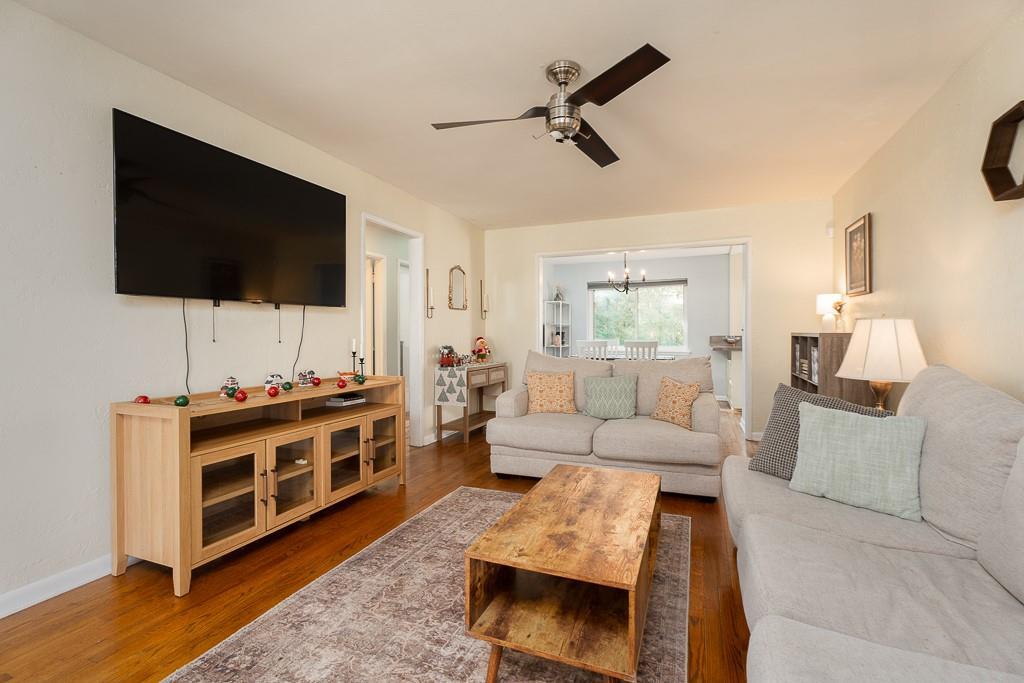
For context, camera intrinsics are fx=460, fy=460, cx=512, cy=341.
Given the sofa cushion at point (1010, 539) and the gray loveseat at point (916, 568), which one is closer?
the gray loveseat at point (916, 568)

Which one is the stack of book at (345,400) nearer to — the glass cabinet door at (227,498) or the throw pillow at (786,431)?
the glass cabinet door at (227,498)

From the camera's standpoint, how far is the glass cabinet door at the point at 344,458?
9.30 ft

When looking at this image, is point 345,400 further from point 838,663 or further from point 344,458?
point 838,663

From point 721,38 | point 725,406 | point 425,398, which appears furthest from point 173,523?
point 725,406

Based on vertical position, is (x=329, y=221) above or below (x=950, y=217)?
above

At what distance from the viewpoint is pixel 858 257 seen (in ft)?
12.2

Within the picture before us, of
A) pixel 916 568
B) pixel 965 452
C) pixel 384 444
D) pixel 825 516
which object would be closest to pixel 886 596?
pixel 916 568

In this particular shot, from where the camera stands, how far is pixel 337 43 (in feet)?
6.93

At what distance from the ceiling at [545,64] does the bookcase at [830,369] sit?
139 cm

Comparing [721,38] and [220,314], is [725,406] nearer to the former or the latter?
[721,38]

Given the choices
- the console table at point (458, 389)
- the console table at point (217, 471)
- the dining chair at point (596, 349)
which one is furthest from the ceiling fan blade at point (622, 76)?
the dining chair at point (596, 349)

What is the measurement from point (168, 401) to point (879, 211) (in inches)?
185

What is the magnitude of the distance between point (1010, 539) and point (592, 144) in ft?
7.24

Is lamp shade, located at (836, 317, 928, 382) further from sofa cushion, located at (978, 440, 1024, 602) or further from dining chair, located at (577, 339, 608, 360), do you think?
dining chair, located at (577, 339, 608, 360)
